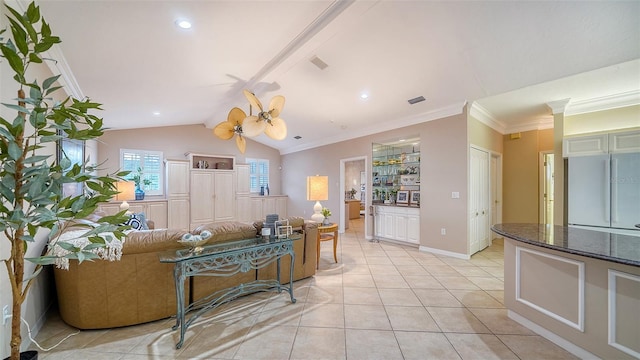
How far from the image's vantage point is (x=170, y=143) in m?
6.61

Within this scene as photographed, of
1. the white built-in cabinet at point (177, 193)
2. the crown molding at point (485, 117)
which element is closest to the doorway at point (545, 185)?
the crown molding at point (485, 117)

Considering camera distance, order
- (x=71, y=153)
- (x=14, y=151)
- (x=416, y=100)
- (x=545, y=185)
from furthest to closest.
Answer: (x=545, y=185)
(x=416, y=100)
(x=71, y=153)
(x=14, y=151)

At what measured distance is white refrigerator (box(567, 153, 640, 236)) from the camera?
325 centimetres

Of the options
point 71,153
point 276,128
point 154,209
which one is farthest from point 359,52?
point 154,209

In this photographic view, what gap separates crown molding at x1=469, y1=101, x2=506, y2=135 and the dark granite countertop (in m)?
2.49

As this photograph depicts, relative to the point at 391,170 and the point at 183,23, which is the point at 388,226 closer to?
the point at 391,170

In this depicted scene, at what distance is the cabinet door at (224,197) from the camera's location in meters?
6.69

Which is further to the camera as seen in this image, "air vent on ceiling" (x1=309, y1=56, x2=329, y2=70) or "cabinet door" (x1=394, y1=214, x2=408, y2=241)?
"cabinet door" (x1=394, y1=214, x2=408, y2=241)

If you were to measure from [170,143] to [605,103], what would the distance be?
352 inches

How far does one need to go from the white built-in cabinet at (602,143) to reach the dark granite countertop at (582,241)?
226 centimetres

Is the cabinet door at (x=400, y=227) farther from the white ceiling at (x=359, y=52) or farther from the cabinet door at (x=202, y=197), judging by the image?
the cabinet door at (x=202, y=197)

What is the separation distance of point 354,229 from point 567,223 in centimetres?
434

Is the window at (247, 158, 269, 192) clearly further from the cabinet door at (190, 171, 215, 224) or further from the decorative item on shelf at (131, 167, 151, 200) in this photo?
the decorative item on shelf at (131, 167, 151, 200)

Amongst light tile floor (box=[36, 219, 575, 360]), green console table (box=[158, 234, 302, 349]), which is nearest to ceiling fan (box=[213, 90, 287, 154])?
green console table (box=[158, 234, 302, 349])
